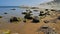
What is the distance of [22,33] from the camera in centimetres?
1255

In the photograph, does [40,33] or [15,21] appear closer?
[40,33]

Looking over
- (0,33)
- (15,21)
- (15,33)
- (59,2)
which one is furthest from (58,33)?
(59,2)

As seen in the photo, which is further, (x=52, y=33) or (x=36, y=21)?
(x=36, y=21)

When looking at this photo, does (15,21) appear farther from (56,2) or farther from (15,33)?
(56,2)

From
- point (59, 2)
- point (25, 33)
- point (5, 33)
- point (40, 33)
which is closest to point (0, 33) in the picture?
point (5, 33)

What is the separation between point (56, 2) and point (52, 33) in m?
37.4

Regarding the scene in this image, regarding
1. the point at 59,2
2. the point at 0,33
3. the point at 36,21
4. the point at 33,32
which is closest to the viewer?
the point at 0,33

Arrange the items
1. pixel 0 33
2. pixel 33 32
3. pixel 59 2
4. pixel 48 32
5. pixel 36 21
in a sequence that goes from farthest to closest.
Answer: pixel 59 2 < pixel 36 21 < pixel 33 32 < pixel 48 32 < pixel 0 33

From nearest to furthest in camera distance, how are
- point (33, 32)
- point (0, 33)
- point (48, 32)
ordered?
point (0, 33)
point (48, 32)
point (33, 32)

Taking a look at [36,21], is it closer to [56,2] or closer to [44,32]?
[44,32]

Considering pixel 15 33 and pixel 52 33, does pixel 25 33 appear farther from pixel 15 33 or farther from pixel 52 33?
pixel 52 33

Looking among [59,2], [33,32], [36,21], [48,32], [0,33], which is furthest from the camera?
[59,2]

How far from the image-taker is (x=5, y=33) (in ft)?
37.3

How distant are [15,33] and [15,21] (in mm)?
6875
